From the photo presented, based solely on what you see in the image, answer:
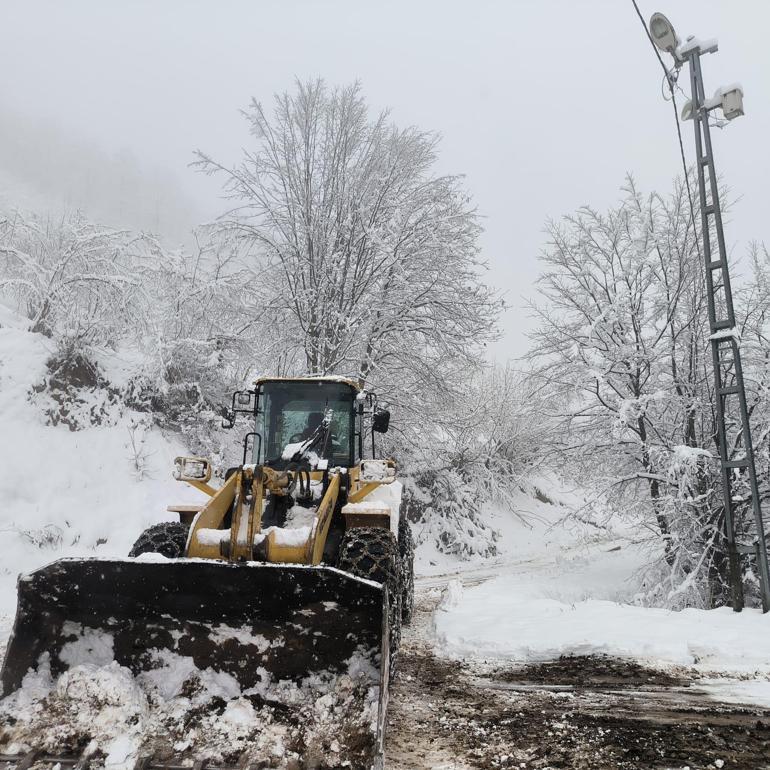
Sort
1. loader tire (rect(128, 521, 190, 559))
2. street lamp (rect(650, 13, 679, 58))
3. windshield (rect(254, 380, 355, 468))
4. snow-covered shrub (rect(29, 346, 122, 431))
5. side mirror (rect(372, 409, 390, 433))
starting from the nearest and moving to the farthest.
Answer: loader tire (rect(128, 521, 190, 559)) → side mirror (rect(372, 409, 390, 433)) → windshield (rect(254, 380, 355, 468)) → street lamp (rect(650, 13, 679, 58)) → snow-covered shrub (rect(29, 346, 122, 431))

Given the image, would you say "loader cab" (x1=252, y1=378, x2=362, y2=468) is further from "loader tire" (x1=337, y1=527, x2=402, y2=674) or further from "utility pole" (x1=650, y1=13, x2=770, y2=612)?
"utility pole" (x1=650, y1=13, x2=770, y2=612)

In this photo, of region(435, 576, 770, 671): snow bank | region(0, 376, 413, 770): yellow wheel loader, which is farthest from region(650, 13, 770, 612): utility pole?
region(0, 376, 413, 770): yellow wheel loader

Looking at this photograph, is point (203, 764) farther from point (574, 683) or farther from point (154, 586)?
point (574, 683)

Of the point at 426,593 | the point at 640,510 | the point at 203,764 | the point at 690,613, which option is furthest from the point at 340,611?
the point at 640,510

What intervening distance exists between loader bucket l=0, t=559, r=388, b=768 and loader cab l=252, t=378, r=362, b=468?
2.82 metres

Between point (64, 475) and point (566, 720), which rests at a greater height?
point (64, 475)

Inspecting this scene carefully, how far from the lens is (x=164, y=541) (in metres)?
5.29

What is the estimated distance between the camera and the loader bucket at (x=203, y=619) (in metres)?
3.54

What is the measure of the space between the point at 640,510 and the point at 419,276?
6798mm

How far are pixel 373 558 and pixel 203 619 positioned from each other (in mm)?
1403

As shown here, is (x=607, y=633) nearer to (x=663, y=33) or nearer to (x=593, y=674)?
(x=593, y=674)

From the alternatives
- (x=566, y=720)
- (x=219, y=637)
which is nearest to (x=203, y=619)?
(x=219, y=637)

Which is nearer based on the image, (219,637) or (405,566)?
(219,637)

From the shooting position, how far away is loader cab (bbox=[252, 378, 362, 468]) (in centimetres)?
652
